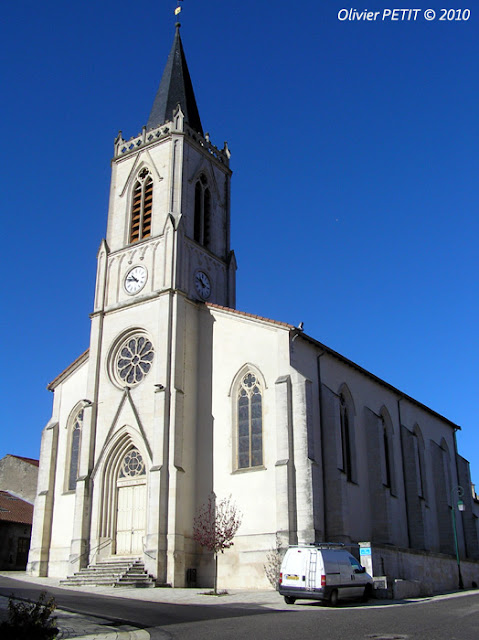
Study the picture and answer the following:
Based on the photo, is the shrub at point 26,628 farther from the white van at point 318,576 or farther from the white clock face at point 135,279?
the white clock face at point 135,279

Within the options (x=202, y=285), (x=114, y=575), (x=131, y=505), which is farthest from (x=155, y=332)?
(x=114, y=575)

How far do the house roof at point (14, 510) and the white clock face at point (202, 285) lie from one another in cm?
1637

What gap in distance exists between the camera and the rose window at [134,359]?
96.6 feet

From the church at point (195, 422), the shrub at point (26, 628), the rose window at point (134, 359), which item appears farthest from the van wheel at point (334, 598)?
the rose window at point (134, 359)

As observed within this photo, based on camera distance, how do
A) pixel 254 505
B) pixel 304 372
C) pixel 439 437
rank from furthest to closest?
pixel 439 437, pixel 304 372, pixel 254 505

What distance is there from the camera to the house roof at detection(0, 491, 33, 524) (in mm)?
35537

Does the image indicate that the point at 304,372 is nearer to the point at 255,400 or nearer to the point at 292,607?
the point at 255,400

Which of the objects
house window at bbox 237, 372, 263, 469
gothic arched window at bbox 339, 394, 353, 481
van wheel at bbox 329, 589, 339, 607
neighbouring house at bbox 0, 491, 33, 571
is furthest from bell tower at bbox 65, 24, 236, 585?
neighbouring house at bbox 0, 491, 33, 571

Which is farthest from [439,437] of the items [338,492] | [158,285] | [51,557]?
[51,557]

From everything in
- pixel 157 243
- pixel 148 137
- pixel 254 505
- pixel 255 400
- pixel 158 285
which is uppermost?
pixel 148 137

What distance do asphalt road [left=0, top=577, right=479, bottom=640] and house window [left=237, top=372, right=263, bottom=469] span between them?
27.0ft

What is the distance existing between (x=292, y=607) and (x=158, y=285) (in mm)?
16588

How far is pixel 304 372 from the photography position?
2733cm

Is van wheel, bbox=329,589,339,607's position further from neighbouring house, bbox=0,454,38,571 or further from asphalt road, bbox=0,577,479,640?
neighbouring house, bbox=0,454,38,571
